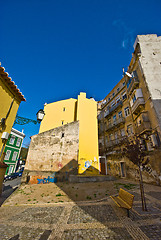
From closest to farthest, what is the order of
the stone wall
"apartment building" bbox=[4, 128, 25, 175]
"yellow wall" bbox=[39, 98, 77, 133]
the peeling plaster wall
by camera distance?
the peeling plaster wall < the stone wall < "yellow wall" bbox=[39, 98, 77, 133] < "apartment building" bbox=[4, 128, 25, 175]

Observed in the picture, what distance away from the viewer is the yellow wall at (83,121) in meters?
15.7

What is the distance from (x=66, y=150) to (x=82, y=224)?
34.1 feet

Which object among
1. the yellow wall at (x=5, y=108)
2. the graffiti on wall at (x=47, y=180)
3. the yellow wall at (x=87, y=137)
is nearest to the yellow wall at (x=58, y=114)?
the yellow wall at (x=87, y=137)

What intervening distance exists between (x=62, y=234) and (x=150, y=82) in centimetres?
1633

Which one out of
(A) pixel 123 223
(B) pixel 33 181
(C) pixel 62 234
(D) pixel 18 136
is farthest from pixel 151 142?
(D) pixel 18 136

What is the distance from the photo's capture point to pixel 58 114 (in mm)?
21484

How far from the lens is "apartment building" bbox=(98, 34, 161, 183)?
11406mm

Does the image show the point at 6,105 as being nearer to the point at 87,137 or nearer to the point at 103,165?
the point at 87,137

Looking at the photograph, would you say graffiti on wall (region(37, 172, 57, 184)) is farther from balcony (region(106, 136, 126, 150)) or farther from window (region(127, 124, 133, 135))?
window (region(127, 124, 133, 135))

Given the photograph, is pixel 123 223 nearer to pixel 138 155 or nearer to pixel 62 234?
pixel 62 234

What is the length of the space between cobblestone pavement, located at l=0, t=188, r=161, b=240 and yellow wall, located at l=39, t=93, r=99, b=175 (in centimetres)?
1050

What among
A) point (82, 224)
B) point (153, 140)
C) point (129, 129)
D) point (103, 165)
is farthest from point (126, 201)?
point (103, 165)

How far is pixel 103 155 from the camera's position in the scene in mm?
21344

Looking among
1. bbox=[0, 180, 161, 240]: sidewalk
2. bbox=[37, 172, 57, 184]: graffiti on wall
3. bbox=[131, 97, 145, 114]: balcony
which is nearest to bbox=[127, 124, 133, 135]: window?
bbox=[131, 97, 145, 114]: balcony
